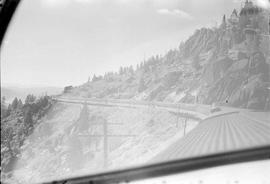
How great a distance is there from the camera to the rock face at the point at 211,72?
77.2 inches

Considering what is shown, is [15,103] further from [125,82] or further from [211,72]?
[211,72]

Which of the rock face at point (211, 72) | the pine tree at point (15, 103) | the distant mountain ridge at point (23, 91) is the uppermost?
Answer: the rock face at point (211, 72)

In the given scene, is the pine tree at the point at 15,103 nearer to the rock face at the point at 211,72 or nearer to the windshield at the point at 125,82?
the windshield at the point at 125,82

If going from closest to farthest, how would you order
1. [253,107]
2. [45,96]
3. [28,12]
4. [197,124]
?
[28,12] < [45,96] < [197,124] < [253,107]

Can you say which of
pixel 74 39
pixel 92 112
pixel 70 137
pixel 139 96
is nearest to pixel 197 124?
pixel 139 96

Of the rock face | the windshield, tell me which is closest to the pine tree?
the windshield

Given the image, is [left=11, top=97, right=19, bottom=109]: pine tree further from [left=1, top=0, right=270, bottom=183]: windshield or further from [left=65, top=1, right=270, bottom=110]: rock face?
[left=65, top=1, right=270, bottom=110]: rock face

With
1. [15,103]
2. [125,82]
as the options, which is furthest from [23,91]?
[125,82]

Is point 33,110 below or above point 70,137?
above

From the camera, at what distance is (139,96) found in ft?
6.57

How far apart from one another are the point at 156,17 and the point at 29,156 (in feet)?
3.73

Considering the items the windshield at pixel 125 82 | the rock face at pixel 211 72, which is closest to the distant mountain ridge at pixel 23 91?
the windshield at pixel 125 82

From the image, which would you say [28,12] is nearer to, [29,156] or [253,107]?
[29,156]

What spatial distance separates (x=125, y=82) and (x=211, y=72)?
2.04ft
